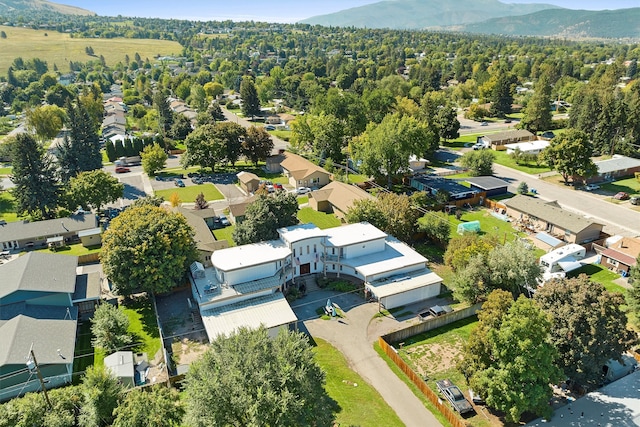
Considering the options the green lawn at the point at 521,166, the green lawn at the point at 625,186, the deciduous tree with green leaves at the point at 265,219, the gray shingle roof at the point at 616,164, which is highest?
the deciduous tree with green leaves at the point at 265,219

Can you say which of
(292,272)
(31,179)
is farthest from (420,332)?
(31,179)

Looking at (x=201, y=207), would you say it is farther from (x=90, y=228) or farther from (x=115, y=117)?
(x=115, y=117)

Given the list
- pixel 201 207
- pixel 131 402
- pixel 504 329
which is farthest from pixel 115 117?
pixel 504 329

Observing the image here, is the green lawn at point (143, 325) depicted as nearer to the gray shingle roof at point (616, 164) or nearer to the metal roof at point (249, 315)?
the metal roof at point (249, 315)

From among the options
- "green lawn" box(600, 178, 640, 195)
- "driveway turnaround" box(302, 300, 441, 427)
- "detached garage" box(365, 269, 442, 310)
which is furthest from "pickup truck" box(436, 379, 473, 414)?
"green lawn" box(600, 178, 640, 195)

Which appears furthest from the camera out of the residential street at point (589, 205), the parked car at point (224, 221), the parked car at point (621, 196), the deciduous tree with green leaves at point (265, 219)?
the parked car at point (621, 196)

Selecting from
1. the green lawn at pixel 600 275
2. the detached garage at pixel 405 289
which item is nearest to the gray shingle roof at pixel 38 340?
the detached garage at pixel 405 289

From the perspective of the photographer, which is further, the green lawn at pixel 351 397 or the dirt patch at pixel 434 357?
the dirt patch at pixel 434 357

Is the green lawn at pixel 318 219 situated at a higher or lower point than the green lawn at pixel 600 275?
higher
